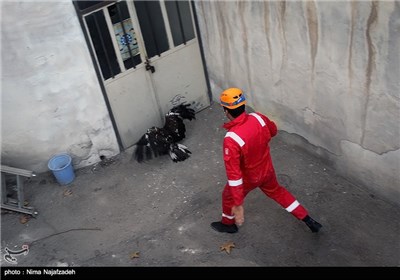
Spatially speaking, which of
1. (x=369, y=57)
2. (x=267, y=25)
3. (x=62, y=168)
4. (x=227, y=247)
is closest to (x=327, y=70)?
(x=369, y=57)

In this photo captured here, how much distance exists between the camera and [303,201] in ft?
19.2

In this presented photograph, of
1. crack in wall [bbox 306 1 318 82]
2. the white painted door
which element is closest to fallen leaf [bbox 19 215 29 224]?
the white painted door

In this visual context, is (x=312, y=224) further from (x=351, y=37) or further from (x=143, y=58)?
(x=143, y=58)

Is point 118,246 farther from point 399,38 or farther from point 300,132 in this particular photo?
point 399,38

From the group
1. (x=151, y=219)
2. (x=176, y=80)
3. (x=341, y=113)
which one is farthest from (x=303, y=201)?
(x=176, y=80)

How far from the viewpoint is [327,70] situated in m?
5.41

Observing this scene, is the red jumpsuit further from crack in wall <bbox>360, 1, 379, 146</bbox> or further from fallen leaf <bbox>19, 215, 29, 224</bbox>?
fallen leaf <bbox>19, 215, 29, 224</bbox>

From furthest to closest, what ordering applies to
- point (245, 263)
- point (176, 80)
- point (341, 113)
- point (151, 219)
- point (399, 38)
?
point (176, 80) < point (151, 219) < point (341, 113) < point (245, 263) < point (399, 38)

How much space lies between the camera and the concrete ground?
525 cm

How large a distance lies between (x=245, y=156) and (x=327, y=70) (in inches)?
63.9

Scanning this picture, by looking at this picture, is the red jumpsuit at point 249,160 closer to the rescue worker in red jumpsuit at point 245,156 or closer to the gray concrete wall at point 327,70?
the rescue worker in red jumpsuit at point 245,156

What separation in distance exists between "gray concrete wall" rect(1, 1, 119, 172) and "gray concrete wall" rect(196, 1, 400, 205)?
7.18ft

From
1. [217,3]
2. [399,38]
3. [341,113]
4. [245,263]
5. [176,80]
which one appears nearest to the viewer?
[399,38]

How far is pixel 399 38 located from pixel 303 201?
240 centimetres
